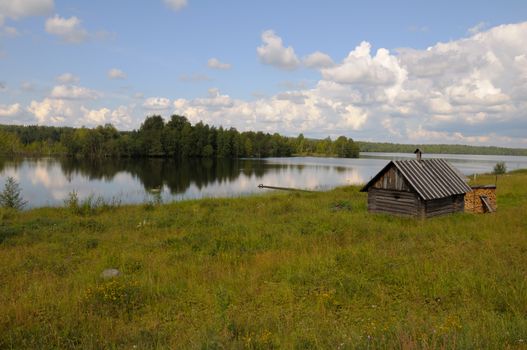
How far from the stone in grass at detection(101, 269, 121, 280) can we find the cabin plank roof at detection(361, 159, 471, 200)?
42.2ft

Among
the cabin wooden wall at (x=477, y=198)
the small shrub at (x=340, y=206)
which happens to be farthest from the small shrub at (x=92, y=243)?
the cabin wooden wall at (x=477, y=198)

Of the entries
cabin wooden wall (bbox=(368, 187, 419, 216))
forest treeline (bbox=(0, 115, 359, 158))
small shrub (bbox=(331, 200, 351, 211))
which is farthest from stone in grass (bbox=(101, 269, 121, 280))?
forest treeline (bbox=(0, 115, 359, 158))

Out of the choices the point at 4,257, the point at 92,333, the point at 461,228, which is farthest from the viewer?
the point at 461,228

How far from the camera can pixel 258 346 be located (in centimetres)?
513

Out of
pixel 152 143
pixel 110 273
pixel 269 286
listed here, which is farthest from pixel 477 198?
pixel 152 143

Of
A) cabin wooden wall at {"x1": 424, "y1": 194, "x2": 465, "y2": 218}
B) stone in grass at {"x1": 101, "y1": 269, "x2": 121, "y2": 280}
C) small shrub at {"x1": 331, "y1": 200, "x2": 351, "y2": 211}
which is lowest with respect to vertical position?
stone in grass at {"x1": 101, "y1": 269, "x2": 121, "y2": 280}

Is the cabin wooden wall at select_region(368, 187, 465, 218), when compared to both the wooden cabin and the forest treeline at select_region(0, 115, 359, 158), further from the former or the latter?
the forest treeline at select_region(0, 115, 359, 158)

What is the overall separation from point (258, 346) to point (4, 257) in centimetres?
945

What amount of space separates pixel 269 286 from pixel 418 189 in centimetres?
1076

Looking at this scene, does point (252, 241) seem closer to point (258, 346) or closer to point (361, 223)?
point (361, 223)

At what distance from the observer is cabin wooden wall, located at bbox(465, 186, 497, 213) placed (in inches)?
744

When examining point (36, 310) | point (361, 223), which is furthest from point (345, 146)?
point (36, 310)

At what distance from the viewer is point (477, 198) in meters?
18.9

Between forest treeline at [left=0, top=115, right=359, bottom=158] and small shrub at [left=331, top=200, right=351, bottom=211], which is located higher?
forest treeline at [left=0, top=115, right=359, bottom=158]
